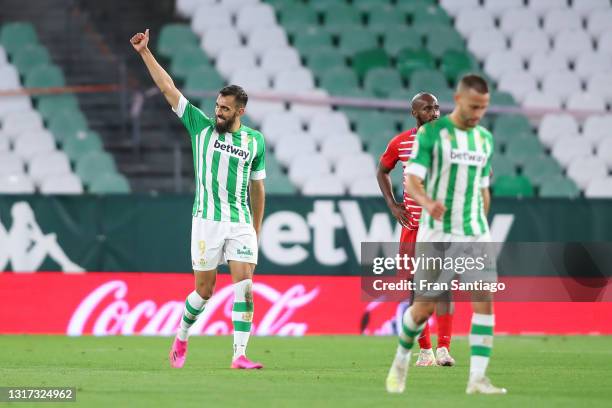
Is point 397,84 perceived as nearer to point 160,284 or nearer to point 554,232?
point 554,232

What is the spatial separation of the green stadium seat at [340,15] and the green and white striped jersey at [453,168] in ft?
45.0

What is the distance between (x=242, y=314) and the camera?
9578 millimetres

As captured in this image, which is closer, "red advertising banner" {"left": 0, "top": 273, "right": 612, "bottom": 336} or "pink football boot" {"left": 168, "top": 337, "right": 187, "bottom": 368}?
"pink football boot" {"left": 168, "top": 337, "right": 187, "bottom": 368}

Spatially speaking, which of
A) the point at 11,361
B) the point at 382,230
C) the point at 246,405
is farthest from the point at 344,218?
the point at 246,405

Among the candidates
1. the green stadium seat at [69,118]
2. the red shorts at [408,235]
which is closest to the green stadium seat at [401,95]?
the green stadium seat at [69,118]

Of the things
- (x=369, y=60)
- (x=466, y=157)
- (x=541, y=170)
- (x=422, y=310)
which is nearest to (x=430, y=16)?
(x=369, y=60)

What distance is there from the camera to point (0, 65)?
19172 mm

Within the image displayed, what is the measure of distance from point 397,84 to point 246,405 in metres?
13.6

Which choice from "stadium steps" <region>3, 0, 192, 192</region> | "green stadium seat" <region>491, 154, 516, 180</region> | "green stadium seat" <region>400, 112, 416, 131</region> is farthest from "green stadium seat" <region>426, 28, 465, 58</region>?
"stadium steps" <region>3, 0, 192, 192</region>

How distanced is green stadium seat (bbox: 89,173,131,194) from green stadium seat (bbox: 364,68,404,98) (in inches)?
186

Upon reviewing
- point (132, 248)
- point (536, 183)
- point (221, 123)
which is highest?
point (536, 183)

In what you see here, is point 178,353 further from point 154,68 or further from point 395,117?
point 395,117

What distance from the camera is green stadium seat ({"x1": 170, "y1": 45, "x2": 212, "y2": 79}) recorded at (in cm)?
1948

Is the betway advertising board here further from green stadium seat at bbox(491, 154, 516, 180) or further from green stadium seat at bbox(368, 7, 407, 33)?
green stadium seat at bbox(368, 7, 407, 33)
